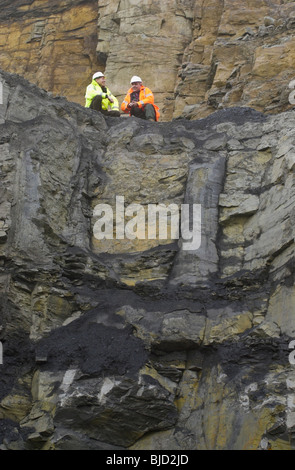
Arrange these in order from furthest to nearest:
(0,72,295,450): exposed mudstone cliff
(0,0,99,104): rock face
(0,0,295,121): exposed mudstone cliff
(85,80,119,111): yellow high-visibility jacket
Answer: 1. (0,0,99,104): rock face
2. (0,0,295,121): exposed mudstone cliff
3. (85,80,119,111): yellow high-visibility jacket
4. (0,72,295,450): exposed mudstone cliff

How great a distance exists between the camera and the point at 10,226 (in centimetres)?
1294

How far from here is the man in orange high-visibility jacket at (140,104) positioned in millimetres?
16672

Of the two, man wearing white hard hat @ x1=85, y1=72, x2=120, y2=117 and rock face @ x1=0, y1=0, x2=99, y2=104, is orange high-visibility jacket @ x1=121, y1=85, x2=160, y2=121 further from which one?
rock face @ x1=0, y1=0, x2=99, y2=104

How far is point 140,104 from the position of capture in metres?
16.8

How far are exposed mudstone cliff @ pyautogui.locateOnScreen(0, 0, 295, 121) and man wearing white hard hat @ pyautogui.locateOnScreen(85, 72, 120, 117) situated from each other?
2.44 metres

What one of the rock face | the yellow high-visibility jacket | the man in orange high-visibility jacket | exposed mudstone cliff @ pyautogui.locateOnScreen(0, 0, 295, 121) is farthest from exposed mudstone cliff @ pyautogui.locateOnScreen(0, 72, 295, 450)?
the rock face

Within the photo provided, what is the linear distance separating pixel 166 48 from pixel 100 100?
15.3 ft

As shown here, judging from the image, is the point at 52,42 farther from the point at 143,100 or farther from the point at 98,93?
the point at 143,100

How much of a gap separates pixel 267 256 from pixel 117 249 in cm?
243

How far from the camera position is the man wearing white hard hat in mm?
16781

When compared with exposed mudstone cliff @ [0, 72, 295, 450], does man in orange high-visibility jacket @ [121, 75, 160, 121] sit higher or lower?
higher

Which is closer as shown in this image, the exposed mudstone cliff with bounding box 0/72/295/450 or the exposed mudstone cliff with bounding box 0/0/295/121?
the exposed mudstone cliff with bounding box 0/72/295/450

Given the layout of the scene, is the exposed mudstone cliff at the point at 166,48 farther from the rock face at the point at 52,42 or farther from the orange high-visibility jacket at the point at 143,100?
the orange high-visibility jacket at the point at 143,100

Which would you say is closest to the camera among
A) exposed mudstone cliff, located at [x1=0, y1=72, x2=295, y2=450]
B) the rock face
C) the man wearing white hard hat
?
exposed mudstone cliff, located at [x1=0, y1=72, x2=295, y2=450]
